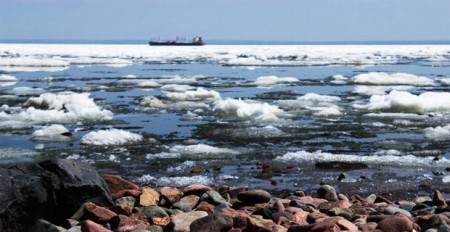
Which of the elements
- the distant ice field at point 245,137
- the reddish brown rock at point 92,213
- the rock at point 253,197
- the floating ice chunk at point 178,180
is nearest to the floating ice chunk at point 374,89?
the distant ice field at point 245,137

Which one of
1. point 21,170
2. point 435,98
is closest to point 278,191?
point 21,170

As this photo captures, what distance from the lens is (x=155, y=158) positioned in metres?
8.24

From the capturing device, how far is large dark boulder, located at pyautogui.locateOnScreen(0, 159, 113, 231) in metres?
4.35

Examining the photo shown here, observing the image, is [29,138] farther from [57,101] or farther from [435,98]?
[435,98]

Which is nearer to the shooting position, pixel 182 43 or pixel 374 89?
pixel 374 89

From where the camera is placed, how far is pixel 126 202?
5.18 meters

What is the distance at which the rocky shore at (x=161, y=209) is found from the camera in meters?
4.34

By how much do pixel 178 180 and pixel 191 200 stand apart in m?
1.55

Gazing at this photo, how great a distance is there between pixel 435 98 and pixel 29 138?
8903 mm

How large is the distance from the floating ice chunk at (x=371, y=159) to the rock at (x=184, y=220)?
3.55 metres

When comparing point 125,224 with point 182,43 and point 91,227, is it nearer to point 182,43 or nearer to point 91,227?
point 91,227

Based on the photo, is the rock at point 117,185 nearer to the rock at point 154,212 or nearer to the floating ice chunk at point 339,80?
the rock at point 154,212

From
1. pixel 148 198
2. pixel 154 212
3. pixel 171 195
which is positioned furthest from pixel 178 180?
pixel 154 212

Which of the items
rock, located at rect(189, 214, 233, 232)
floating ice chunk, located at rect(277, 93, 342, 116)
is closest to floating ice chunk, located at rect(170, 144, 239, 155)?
rock, located at rect(189, 214, 233, 232)
